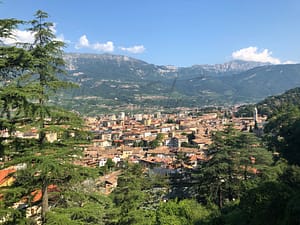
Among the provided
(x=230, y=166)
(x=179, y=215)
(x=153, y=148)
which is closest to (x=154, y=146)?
(x=153, y=148)

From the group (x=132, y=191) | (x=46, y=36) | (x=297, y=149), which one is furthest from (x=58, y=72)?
(x=297, y=149)

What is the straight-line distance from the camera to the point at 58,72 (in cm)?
630

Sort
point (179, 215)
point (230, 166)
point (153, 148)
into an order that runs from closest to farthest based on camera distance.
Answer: point (179, 215)
point (230, 166)
point (153, 148)


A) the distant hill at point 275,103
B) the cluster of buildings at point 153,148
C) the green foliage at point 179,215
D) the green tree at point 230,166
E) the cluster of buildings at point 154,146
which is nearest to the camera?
the green foliage at point 179,215

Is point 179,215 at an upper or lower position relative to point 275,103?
lower

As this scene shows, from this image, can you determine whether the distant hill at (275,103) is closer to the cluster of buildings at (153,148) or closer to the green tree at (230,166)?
the cluster of buildings at (153,148)

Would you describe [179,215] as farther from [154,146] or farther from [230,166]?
[154,146]

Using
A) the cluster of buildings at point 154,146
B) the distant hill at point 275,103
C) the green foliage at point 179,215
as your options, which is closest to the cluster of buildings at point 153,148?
the cluster of buildings at point 154,146

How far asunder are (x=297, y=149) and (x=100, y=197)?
1621cm

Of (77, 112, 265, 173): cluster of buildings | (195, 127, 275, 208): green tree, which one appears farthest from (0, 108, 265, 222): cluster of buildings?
(195, 127, 275, 208): green tree

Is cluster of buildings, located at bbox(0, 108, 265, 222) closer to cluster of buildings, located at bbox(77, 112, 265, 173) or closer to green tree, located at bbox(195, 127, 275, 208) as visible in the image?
cluster of buildings, located at bbox(77, 112, 265, 173)

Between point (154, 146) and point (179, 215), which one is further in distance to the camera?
point (154, 146)

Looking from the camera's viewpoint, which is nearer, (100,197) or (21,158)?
(21,158)

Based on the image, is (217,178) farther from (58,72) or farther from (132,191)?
(58,72)
